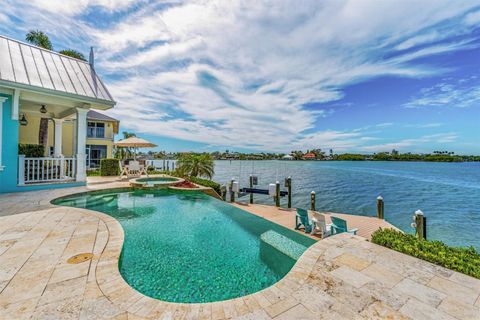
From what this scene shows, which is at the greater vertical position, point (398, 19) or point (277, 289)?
point (398, 19)

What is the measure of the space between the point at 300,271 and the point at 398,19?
9.16 meters

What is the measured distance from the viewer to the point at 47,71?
800 centimetres

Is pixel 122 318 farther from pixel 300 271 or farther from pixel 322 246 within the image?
pixel 322 246

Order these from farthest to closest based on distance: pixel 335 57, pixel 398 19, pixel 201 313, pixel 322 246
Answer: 1. pixel 335 57
2. pixel 398 19
3. pixel 322 246
4. pixel 201 313

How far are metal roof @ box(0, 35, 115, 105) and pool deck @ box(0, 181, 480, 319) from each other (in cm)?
615

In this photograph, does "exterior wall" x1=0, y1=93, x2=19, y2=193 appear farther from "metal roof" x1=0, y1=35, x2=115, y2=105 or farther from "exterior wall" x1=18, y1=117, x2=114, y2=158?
"exterior wall" x1=18, y1=117, x2=114, y2=158

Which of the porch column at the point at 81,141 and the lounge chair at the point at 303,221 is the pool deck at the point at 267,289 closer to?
the lounge chair at the point at 303,221

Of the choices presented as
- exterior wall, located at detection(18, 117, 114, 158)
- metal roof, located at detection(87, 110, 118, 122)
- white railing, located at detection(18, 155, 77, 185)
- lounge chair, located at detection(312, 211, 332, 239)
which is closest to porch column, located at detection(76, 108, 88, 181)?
white railing, located at detection(18, 155, 77, 185)

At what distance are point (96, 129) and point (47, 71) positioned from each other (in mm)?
12717

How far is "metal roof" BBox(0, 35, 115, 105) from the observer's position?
23.5 ft

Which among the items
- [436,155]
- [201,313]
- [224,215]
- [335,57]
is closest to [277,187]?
[224,215]

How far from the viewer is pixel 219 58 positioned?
34.3 ft

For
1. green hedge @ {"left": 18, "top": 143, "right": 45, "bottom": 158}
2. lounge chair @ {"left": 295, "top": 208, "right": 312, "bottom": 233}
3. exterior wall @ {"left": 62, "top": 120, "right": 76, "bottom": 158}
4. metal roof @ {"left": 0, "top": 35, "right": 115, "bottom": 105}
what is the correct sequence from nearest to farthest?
lounge chair @ {"left": 295, "top": 208, "right": 312, "bottom": 233}, metal roof @ {"left": 0, "top": 35, "right": 115, "bottom": 105}, green hedge @ {"left": 18, "top": 143, "right": 45, "bottom": 158}, exterior wall @ {"left": 62, "top": 120, "right": 76, "bottom": 158}

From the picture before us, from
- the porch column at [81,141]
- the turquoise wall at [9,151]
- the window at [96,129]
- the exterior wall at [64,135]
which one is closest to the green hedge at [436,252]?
the porch column at [81,141]
